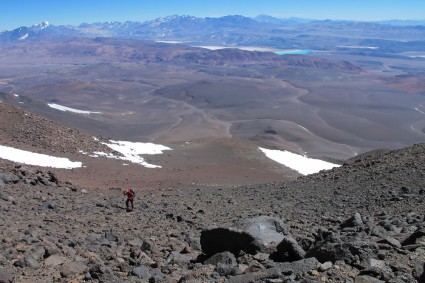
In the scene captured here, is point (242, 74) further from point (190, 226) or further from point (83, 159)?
point (190, 226)

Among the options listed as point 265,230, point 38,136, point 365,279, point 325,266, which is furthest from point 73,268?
point 38,136

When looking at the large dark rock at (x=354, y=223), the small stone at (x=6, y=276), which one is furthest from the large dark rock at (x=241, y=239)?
the small stone at (x=6, y=276)

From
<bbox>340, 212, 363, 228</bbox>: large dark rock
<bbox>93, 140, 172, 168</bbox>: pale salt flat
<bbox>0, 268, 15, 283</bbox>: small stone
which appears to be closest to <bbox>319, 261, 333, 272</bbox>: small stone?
<bbox>340, 212, 363, 228</bbox>: large dark rock

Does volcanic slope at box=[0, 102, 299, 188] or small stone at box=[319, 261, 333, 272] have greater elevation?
small stone at box=[319, 261, 333, 272]

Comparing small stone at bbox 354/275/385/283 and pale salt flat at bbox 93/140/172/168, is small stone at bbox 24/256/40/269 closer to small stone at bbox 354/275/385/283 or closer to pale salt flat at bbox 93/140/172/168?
small stone at bbox 354/275/385/283

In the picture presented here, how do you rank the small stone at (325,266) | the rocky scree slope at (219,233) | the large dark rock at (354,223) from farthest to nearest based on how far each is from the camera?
the large dark rock at (354,223) → the rocky scree slope at (219,233) → the small stone at (325,266)

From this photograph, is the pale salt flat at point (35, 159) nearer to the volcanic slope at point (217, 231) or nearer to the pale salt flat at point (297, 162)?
the volcanic slope at point (217, 231)
